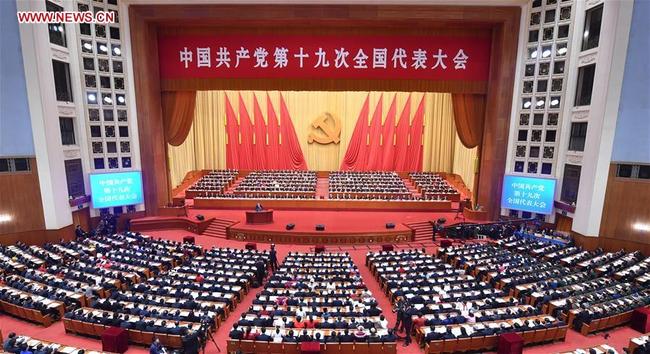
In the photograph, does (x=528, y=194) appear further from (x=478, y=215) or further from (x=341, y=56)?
(x=341, y=56)

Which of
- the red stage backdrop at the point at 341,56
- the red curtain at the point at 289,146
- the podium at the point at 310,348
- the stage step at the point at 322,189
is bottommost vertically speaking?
the podium at the point at 310,348

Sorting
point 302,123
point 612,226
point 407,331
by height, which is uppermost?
point 302,123

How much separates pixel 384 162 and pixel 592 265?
62.1ft

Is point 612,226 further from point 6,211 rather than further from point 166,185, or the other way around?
point 6,211

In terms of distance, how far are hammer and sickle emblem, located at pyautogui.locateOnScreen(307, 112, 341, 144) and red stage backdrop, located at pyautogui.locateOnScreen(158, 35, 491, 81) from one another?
1234 centimetres

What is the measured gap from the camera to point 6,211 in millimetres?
15000

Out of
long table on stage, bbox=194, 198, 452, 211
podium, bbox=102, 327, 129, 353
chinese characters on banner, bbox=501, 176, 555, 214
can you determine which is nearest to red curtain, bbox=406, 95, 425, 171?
long table on stage, bbox=194, 198, 452, 211

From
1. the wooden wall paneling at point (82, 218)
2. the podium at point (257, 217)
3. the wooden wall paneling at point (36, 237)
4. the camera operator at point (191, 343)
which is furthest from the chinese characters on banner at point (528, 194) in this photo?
the wooden wall paneling at point (36, 237)

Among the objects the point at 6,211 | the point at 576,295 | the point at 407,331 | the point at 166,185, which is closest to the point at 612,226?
the point at 576,295

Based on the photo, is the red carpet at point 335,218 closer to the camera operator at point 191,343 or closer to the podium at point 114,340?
the podium at point 114,340

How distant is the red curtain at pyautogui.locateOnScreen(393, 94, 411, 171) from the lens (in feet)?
101

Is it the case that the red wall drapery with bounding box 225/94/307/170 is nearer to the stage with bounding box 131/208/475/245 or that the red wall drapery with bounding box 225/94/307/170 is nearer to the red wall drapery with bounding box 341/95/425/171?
the red wall drapery with bounding box 341/95/425/171

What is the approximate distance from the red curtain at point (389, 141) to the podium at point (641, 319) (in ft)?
71.4

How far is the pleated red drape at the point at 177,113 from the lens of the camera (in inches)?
808
